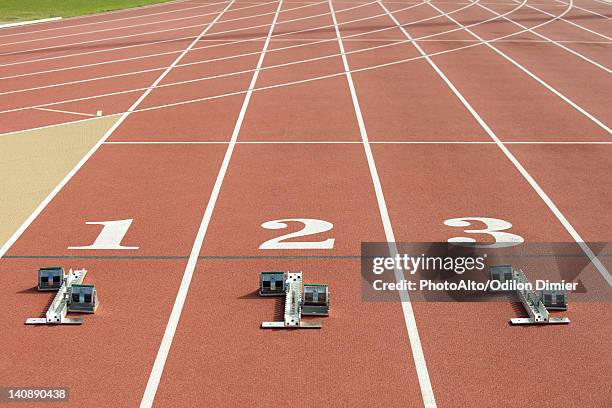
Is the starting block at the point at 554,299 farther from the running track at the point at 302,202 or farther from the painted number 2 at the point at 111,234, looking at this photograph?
the painted number 2 at the point at 111,234

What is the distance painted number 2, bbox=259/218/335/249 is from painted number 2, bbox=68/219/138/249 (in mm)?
1648

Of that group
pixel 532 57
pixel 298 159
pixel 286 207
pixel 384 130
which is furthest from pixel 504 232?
pixel 532 57

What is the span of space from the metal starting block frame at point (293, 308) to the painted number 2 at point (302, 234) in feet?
3.18

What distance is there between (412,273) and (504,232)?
1600 millimetres

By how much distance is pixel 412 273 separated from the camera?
878 cm

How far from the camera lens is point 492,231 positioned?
977cm

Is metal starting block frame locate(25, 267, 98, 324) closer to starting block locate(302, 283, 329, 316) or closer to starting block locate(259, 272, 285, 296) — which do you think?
starting block locate(259, 272, 285, 296)

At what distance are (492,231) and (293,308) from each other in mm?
3060

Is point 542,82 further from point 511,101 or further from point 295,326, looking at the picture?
point 295,326

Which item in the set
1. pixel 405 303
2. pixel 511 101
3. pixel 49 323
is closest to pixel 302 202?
pixel 405 303

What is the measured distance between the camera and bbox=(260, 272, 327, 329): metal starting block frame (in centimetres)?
764

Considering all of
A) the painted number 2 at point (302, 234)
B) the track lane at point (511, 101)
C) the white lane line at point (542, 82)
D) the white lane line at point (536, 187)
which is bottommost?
the white lane line at point (542, 82)

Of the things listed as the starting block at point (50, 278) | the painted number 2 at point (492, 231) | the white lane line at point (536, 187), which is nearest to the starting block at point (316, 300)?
the painted number 2 at point (492, 231)

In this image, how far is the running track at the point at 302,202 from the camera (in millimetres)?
6910
